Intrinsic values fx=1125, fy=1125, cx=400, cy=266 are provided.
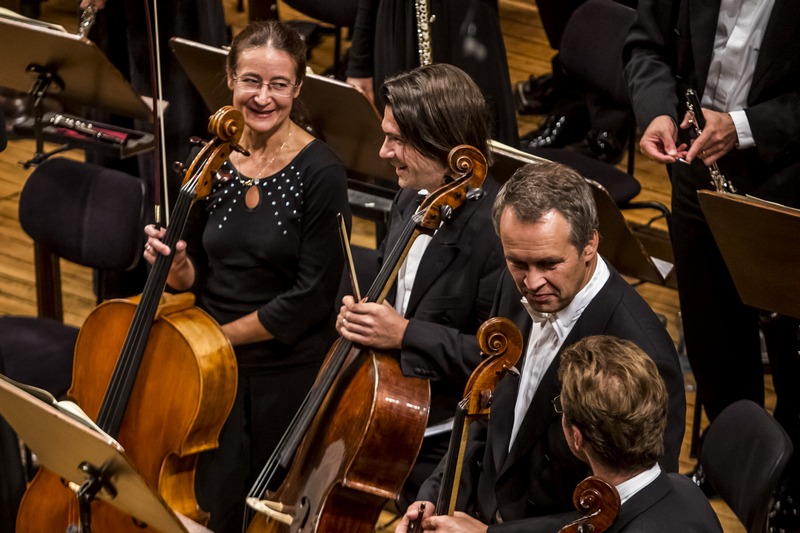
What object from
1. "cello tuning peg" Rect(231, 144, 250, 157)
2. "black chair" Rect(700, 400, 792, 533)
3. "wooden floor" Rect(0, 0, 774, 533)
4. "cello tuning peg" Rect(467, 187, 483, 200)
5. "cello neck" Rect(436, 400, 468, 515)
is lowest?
"wooden floor" Rect(0, 0, 774, 533)

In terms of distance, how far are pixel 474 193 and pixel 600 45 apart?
80.3 inches

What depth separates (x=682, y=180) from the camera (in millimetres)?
3211

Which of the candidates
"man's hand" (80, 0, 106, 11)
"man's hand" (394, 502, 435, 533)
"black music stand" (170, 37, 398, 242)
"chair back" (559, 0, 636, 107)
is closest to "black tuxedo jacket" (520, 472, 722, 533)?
"man's hand" (394, 502, 435, 533)

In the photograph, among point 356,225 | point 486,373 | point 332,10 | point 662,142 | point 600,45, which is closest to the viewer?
point 486,373

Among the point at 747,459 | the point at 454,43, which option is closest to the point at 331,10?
the point at 454,43

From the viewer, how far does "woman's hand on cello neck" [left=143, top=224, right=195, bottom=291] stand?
2764 millimetres

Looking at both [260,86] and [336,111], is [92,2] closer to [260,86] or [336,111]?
[336,111]

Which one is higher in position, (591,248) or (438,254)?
(591,248)

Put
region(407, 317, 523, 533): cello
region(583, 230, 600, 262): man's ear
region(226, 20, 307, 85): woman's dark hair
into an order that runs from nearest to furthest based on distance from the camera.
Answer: region(407, 317, 523, 533): cello, region(583, 230, 600, 262): man's ear, region(226, 20, 307, 85): woman's dark hair

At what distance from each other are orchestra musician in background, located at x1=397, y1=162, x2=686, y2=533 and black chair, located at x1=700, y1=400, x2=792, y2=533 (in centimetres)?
38

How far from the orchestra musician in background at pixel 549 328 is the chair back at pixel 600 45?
217cm

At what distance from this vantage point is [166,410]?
2.78 meters

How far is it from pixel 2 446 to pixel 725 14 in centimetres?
214

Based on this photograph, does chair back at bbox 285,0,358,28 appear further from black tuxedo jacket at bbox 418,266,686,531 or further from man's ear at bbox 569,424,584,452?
man's ear at bbox 569,424,584,452
